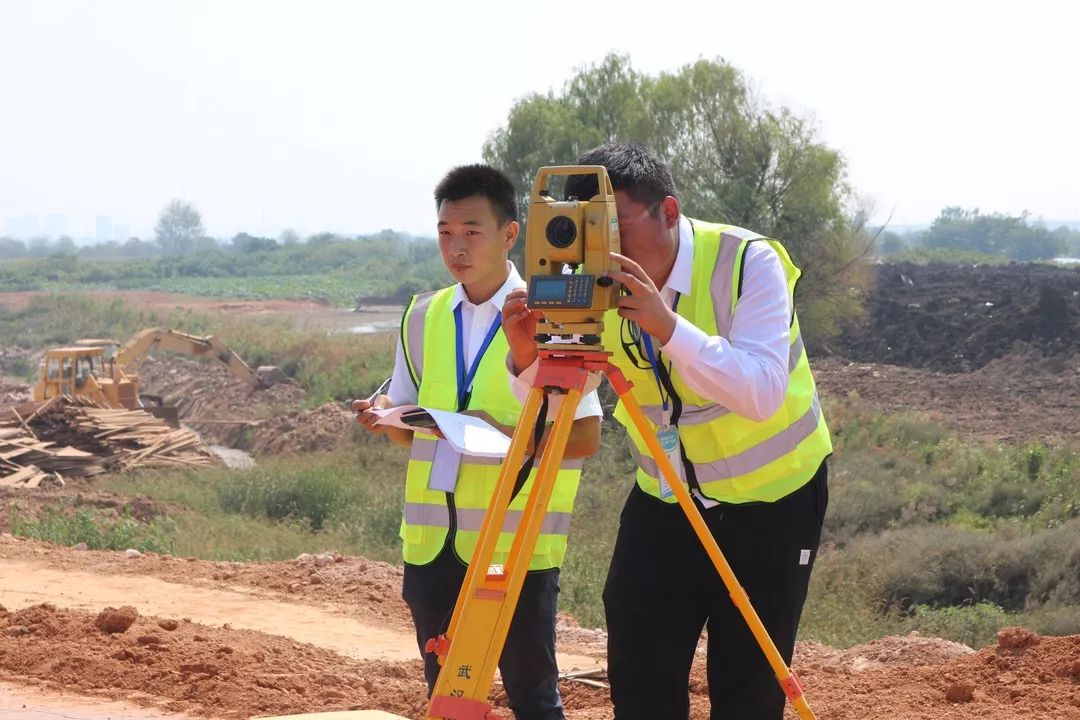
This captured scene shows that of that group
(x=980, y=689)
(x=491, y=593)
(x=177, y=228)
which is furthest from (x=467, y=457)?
(x=177, y=228)

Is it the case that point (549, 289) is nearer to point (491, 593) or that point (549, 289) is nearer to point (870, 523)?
point (491, 593)

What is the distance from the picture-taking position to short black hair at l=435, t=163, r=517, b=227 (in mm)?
3422

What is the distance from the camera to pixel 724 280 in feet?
8.80

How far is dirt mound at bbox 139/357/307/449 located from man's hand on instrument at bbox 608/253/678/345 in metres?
21.4

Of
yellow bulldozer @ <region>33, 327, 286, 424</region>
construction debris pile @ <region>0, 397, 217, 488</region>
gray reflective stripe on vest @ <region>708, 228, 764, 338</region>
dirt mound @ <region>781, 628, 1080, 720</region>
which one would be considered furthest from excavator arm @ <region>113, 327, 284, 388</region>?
gray reflective stripe on vest @ <region>708, 228, 764, 338</region>

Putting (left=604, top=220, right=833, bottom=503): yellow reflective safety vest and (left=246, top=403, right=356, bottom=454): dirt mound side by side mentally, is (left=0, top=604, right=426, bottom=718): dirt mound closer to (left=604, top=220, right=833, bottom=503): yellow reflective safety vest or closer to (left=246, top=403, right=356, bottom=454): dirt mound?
(left=604, top=220, right=833, bottom=503): yellow reflective safety vest

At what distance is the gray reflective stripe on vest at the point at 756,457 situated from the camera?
274 centimetres

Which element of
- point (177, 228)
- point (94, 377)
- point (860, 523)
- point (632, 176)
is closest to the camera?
point (632, 176)

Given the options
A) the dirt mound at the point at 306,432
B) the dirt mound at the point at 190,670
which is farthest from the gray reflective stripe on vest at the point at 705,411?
the dirt mound at the point at 306,432

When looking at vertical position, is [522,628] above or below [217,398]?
above

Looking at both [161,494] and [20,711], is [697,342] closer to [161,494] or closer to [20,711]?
[20,711]

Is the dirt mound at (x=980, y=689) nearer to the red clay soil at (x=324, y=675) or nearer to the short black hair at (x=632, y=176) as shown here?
the red clay soil at (x=324, y=675)

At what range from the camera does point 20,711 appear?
444 centimetres

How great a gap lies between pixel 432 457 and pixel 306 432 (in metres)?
18.3
